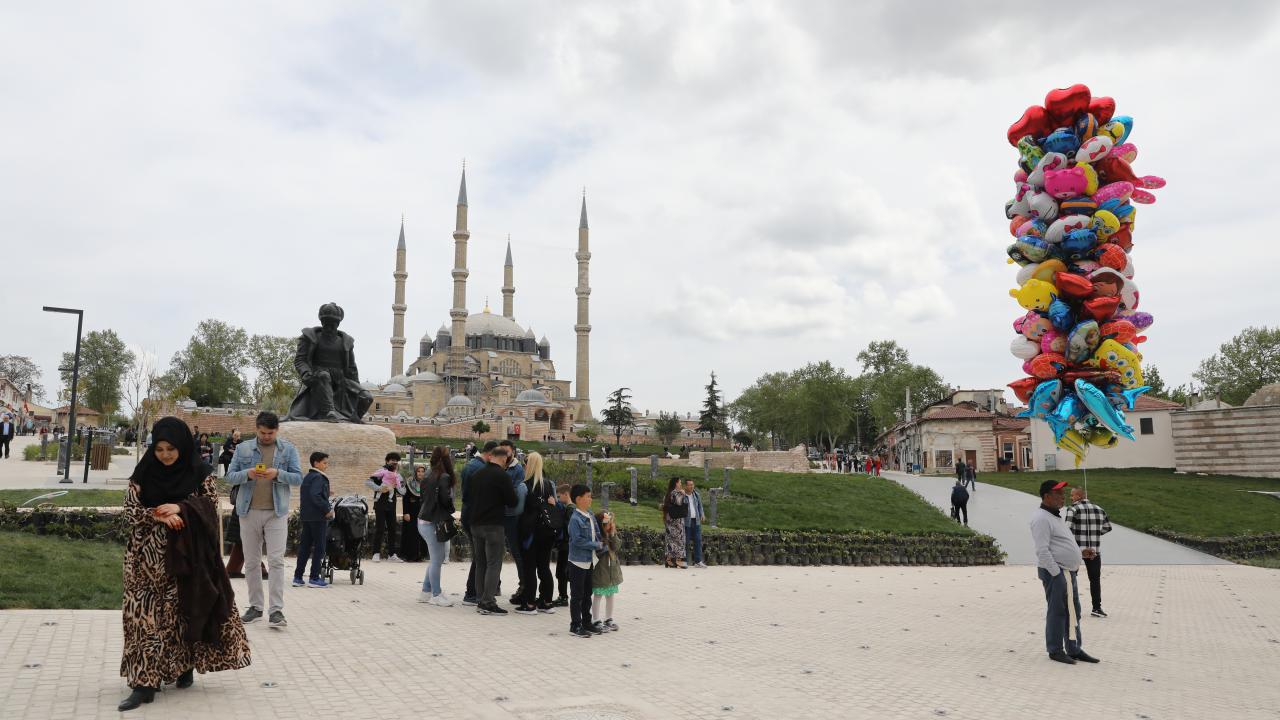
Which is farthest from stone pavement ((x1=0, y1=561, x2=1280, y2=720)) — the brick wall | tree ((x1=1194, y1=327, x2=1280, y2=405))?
tree ((x1=1194, y1=327, x2=1280, y2=405))

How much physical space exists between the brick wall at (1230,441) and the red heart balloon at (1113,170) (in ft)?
86.6

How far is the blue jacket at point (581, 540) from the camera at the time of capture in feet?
24.6

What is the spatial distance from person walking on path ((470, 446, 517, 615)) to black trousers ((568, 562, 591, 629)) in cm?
86

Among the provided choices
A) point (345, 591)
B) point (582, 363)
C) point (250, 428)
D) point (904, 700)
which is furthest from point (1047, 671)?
point (582, 363)

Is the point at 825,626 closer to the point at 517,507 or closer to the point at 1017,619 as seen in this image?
the point at 1017,619

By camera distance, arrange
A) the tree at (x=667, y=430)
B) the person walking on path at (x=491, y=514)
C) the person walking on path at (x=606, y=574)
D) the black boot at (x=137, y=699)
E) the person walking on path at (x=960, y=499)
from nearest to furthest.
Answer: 1. the black boot at (x=137, y=699)
2. the person walking on path at (x=606, y=574)
3. the person walking on path at (x=491, y=514)
4. the person walking on path at (x=960, y=499)
5. the tree at (x=667, y=430)

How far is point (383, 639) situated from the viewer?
6.74m

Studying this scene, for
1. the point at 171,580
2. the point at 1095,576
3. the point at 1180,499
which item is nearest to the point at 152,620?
the point at 171,580

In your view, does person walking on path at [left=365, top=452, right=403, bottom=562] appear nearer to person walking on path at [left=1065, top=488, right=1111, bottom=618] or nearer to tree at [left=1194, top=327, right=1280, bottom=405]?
person walking on path at [left=1065, top=488, right=1111, bottom=618]

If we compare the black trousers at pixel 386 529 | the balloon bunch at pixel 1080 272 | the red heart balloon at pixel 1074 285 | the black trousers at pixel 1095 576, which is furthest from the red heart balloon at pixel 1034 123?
the black trousers at pixel 386 529

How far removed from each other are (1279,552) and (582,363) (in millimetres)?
72219

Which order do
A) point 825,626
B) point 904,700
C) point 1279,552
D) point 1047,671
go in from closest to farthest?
point 904,700 < point 1047,671 < point 825,626 < point 1279,552

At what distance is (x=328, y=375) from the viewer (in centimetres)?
1437

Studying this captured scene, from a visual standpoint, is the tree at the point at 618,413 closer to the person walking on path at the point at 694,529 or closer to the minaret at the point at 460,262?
the minaret at the point at 460,262
